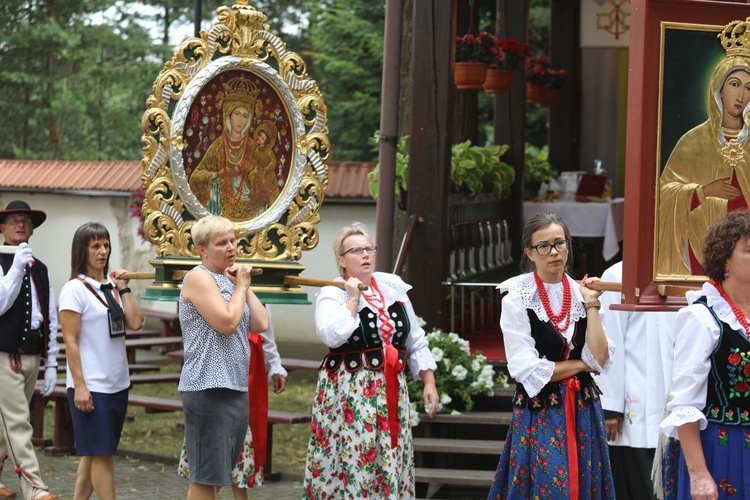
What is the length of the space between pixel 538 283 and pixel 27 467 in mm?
4142

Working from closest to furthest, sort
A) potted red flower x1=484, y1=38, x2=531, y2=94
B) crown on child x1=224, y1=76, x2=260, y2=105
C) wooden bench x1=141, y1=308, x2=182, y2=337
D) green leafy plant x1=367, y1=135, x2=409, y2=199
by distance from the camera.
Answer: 1. crown on child x1=224, y1=76, x2=260, y2=105
2. green leafy plant x1=367, y1=135, x2=409, y2=199
3. potted red flower x1=484, y1=38, x2=531, y2=94
4. wooden bench x1=141, y1=308, x2=182, y2=337

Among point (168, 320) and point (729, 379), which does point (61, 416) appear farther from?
point (729, 379)

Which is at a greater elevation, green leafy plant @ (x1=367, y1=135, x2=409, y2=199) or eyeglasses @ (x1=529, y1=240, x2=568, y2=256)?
green leafy plant @ (x1=367, y1=135, x2=409, y2=199)

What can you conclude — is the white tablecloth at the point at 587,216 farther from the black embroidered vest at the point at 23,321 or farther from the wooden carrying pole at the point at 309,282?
the wooden carrying pole at the point at 309,282

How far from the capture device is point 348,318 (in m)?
6.44

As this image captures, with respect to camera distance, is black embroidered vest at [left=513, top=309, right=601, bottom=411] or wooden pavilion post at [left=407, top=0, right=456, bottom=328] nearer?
black embroidered vest at [left=513, top=309, right=601, bottom=411]

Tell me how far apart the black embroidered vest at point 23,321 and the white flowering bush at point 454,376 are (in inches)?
100

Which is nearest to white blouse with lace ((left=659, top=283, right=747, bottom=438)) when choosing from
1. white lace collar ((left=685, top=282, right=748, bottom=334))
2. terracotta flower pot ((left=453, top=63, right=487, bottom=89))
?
white lace collar ((left=685, top=282, right=748, bottom=334))

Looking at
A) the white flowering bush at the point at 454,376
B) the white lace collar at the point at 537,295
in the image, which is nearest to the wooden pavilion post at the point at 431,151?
the white flowering bush at the point at 454,376

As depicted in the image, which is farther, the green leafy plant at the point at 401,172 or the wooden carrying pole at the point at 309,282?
the green leafy plant at the point at 401,172

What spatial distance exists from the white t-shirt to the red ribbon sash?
0.85m

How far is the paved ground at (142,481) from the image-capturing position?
30.2 feet

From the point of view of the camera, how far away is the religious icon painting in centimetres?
493

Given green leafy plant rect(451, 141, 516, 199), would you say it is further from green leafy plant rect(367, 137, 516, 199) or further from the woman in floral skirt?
the woman in floral skirt
